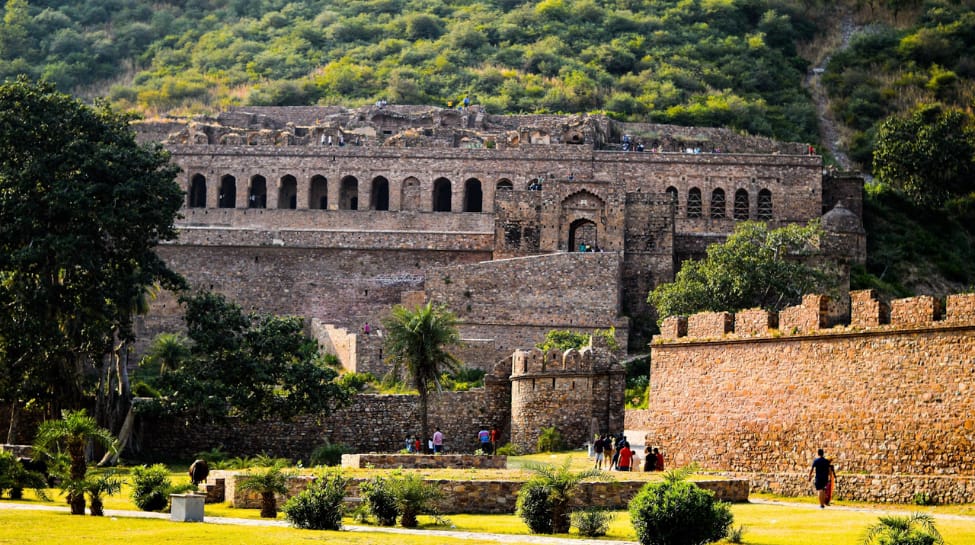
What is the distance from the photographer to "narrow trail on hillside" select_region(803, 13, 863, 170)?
88275 mm

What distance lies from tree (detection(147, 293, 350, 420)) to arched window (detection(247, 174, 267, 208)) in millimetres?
26846

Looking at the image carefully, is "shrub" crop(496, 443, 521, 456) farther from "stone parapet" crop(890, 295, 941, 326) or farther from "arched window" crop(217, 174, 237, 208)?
"arched window" crop(217, 174, 237, 208)

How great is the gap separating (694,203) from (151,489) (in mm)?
44739

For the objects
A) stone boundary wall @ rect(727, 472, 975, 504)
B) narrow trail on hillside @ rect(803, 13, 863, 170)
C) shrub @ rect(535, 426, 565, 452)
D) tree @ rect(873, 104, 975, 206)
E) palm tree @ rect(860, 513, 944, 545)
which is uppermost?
narrow trail on hillside @ rect(803, 13, 863, 170)

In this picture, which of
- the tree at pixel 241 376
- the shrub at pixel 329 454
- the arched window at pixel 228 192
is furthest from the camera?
the arched window at pixel 228 192

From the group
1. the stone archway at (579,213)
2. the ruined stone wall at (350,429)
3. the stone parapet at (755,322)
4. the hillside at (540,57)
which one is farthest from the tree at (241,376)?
the hillside at (540,57)

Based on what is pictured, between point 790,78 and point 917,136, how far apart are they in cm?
2426

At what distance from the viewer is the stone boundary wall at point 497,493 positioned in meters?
30.4

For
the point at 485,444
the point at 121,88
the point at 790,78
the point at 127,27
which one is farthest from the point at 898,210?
the point at 127,27

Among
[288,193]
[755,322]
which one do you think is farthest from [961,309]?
[288,193]

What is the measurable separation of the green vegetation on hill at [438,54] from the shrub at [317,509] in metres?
61.8

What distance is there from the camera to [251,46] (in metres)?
116

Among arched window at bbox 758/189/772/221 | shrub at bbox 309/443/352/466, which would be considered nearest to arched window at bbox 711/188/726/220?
arched window at bbox 758/189/772/221

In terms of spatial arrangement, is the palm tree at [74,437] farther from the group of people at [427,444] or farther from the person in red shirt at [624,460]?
the group of people at [427,444]
